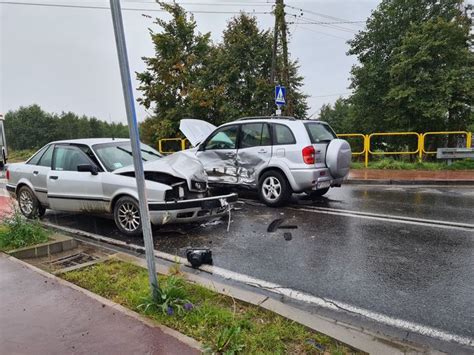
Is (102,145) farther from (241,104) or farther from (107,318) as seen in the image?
(241,104)

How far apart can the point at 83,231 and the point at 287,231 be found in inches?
136

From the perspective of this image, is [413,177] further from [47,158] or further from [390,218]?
[47,158]

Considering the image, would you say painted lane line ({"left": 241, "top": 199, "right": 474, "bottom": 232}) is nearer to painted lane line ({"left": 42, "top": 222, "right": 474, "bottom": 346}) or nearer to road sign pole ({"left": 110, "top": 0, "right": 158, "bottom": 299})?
painted lane line ({"left": 42, "top": 222, "right": 474, "bottom": 346})

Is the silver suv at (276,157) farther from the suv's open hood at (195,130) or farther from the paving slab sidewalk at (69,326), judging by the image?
the paving slab sidewalk at (69,326)

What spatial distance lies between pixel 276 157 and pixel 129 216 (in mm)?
3264

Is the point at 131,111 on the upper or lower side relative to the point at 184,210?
upper

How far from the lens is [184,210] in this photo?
18.2 feet

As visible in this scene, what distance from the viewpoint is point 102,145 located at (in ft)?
21.7

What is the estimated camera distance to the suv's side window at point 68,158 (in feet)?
21.2

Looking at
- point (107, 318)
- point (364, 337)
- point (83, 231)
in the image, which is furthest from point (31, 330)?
point (83, 231)

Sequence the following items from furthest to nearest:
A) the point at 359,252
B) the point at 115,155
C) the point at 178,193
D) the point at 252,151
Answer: the point at 252,151 < the point at 115,155 < the point at 178,193 < the point at 359,252

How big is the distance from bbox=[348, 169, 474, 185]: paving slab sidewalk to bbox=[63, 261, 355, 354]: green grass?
9113 mm

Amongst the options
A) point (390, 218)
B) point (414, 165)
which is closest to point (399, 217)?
point (390, 218)

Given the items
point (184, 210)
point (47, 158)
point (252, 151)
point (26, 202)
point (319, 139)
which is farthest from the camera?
point (252, 151)
